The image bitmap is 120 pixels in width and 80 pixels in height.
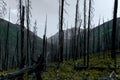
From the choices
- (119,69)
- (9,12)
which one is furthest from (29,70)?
(9,12)

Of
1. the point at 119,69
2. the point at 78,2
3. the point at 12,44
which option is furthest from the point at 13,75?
the point at 12,44

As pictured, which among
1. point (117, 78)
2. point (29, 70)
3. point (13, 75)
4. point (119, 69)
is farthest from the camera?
point (119, 69)

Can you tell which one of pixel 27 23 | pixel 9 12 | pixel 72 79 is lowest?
pixel 72 79

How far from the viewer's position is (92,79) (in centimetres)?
1612

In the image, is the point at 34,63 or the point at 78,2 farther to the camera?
the point at 78,2

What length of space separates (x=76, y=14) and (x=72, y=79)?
27.5 m

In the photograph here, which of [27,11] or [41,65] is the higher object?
[27,11]

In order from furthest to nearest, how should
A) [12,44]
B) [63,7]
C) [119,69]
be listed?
[12,44] → [63,7] → [119,69]

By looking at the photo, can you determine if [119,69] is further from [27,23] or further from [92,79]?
[27,23]

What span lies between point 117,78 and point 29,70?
731cm

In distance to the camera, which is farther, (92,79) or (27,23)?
(27,23)

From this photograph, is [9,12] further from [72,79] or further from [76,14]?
[72,79]

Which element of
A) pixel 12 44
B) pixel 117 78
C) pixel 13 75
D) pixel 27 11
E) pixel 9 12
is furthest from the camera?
pixel 12 44

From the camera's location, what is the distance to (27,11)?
35.8m
